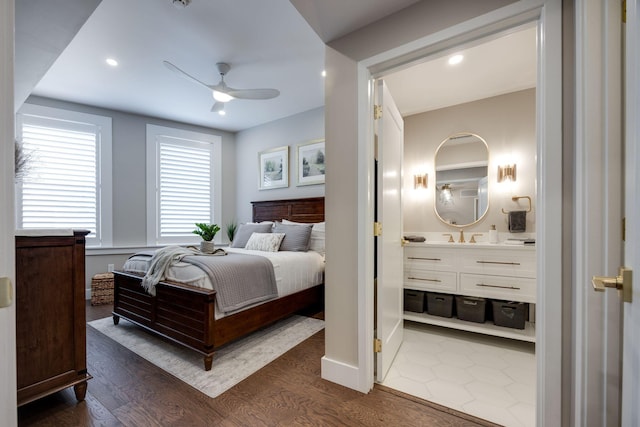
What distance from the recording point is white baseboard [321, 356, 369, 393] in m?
1.83

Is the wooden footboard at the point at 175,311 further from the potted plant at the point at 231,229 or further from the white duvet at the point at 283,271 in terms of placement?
the potted plant at the point at 231,229

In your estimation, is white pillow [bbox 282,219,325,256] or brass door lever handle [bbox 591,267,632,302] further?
white pillow [bbox 282,219,325,256]

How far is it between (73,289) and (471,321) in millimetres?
3218

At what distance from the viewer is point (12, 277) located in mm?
736

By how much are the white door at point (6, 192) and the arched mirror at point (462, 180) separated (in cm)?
346

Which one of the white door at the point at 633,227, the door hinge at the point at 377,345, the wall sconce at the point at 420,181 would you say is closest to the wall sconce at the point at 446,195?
the wall sconce at the point at 420,181

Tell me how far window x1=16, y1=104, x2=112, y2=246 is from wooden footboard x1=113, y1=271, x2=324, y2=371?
1.46m

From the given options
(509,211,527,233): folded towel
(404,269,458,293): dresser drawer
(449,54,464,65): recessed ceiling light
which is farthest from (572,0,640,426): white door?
(509,211,527,233): folded towel

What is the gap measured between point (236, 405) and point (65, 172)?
4.27 meters

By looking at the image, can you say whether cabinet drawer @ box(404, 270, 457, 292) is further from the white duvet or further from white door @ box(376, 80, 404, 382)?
the white duvet

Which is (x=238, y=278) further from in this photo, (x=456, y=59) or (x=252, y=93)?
(x=456, y=59)

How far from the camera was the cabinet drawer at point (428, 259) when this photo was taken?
2.76 meters

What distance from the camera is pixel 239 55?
9.58 ft

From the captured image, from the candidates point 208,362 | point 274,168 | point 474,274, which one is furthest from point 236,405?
point 274,168
